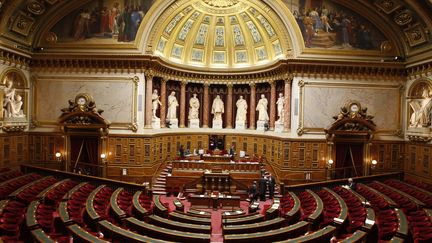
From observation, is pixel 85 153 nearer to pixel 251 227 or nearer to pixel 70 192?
pixel 70 192

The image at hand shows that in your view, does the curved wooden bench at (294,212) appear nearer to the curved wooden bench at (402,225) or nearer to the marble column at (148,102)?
the curved wooden bench at (402,225)

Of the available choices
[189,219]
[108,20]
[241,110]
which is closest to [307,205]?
[189,219]

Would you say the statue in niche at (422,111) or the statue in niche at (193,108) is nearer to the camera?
the statue in niche at (422,111)

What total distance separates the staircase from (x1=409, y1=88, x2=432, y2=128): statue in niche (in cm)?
1738

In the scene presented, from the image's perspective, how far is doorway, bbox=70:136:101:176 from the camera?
890 inches

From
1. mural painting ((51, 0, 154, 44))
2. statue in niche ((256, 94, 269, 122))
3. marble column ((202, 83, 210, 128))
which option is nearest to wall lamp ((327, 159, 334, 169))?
statue in niche ((256, 94, 269, 122))

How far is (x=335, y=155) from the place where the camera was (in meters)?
22.6

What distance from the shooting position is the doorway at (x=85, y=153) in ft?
74.1

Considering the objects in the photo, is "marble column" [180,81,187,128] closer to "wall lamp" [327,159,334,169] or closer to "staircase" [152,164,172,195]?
"staircase" [152,164,172,195]

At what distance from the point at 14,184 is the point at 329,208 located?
1605 cm

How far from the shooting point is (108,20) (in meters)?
22.5

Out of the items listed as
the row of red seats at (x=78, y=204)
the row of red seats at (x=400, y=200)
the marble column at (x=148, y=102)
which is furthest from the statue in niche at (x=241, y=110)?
the row of red seats at (x=78, y=204)

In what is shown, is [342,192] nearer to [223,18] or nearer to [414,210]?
[414,210]

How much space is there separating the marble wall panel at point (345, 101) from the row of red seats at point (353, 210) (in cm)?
663
